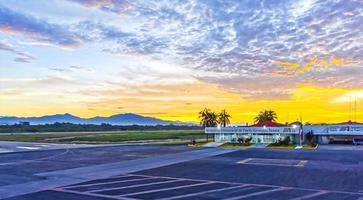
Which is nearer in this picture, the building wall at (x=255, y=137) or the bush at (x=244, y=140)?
the bush at (x=244, y=140)

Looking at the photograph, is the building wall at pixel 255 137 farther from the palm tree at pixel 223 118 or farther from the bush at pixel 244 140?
the palm tree at pixel 223 118

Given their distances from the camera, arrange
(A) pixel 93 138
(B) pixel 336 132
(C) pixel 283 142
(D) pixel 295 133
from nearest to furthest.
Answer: (C) pixel 283 142, (D) pixel 295 133, (B) pixel 336 132, (A) pixel 93 138

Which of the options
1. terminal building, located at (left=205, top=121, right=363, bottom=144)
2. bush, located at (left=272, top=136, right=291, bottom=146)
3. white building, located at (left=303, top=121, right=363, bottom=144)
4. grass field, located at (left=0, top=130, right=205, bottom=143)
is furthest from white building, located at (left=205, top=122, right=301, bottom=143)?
grass field, located at (left=0, top=130, right=205, bottom=143)

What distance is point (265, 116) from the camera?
15275cm

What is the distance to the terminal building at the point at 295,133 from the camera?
85.7 metres

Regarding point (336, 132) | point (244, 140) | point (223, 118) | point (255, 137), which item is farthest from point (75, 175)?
point (223, 118)

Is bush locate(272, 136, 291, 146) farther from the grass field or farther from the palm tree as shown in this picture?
the palm tree

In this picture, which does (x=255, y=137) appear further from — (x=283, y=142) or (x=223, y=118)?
(x=223, y=118)

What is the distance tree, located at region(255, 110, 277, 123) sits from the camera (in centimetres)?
15212

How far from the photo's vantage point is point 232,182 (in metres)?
31.7

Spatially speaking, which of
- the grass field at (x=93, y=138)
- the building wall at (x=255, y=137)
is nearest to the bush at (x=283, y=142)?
the building wall at (x=255, y=137)

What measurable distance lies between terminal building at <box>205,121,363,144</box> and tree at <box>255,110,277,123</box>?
60.5 m

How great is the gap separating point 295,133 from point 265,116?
6761 centimetres

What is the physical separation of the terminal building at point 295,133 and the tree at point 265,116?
198 ft
